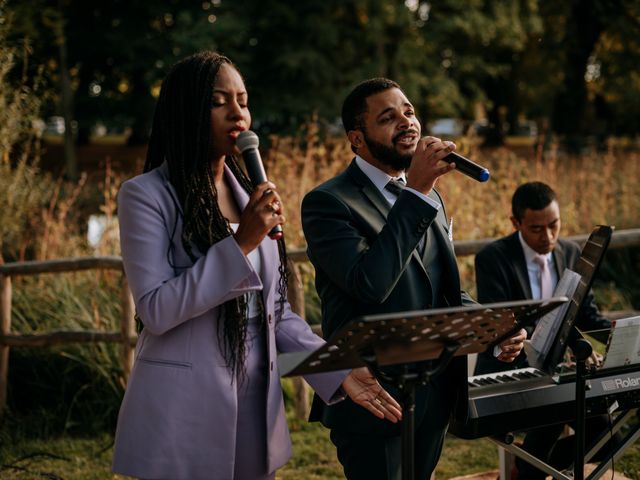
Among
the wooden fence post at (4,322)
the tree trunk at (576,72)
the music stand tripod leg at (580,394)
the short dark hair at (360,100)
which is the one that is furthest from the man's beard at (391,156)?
the tree trunk at (576,72)

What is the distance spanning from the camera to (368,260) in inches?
105

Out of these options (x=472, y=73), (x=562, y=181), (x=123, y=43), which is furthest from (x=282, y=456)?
(x=472, y=73)

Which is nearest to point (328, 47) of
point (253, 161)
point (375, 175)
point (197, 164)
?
point (375, 175)

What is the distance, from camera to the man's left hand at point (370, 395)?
2676 mm

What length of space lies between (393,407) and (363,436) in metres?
0.31

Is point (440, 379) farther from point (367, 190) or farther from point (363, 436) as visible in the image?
point (367, 190)

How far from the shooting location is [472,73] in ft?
92.4

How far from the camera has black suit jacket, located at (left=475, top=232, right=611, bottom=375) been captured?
446 centimetres

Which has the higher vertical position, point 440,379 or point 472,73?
point 472,73

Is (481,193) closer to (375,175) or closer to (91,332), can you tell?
(91,332)

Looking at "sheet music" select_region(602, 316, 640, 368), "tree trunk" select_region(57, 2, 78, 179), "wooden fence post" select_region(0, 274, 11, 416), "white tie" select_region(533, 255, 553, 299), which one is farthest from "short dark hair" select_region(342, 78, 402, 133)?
"tree trunk" select_region(57, 2, 78, 179)

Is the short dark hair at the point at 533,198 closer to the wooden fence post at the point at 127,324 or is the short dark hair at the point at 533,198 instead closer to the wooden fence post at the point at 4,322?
the wooden fence post at the point at 127,324

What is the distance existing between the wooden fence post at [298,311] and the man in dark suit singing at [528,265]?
173 cm

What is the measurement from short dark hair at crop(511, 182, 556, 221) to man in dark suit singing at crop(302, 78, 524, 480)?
158cm
